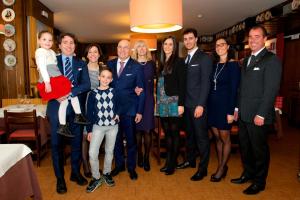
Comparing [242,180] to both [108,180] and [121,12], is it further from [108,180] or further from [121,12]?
[121,12]

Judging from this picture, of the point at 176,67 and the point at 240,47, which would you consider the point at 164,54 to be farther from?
the point at 240,47

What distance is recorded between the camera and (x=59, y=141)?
9.15 ft

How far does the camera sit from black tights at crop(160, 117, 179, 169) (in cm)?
325

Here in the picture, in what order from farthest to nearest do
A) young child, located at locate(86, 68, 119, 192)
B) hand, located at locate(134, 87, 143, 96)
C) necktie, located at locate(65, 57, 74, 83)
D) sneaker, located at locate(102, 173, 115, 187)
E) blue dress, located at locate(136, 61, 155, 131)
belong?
blue dress, located at locate(136, 61, 155, 131) < hand, located at locate(134, 87, 143, 96) < sneaker, located at locate(102, 173, 115, 187) < young child, located at locate(86, 68, 119, 192) < necktie, located at locate(65, 57, 74, 83)

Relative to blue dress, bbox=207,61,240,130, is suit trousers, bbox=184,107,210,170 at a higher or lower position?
lower

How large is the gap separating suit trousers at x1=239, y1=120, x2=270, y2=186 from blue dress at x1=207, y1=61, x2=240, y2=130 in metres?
0.19

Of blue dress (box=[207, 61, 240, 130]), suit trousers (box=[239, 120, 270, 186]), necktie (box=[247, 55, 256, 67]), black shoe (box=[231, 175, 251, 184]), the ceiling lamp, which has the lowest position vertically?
black shoe (box=[231, 175, 251, 184])

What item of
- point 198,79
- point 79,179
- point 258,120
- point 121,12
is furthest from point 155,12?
point 121,12

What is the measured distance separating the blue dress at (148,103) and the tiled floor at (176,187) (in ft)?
1.92

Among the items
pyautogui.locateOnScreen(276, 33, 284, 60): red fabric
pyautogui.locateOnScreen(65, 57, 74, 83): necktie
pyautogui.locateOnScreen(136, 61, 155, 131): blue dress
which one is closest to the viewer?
pyautogui.locateOnScreen(65, 57, 74, 83): necktie

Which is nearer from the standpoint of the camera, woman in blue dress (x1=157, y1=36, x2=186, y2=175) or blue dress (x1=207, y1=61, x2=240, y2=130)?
blue dress (x1=207, y1=61, x2=240, y2=130)

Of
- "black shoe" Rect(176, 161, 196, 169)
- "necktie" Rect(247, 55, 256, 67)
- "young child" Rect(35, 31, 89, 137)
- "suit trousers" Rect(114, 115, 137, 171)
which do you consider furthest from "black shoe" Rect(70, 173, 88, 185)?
"necktie" Rect(247, 55, 256, 67)

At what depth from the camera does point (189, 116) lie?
3.21 meters

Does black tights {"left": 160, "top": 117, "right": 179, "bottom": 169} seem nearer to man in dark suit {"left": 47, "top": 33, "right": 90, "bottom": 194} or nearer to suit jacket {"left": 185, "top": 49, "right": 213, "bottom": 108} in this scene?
suit jacket {"left": 185, "top": 49, "right": 213, "bottom": 108}
